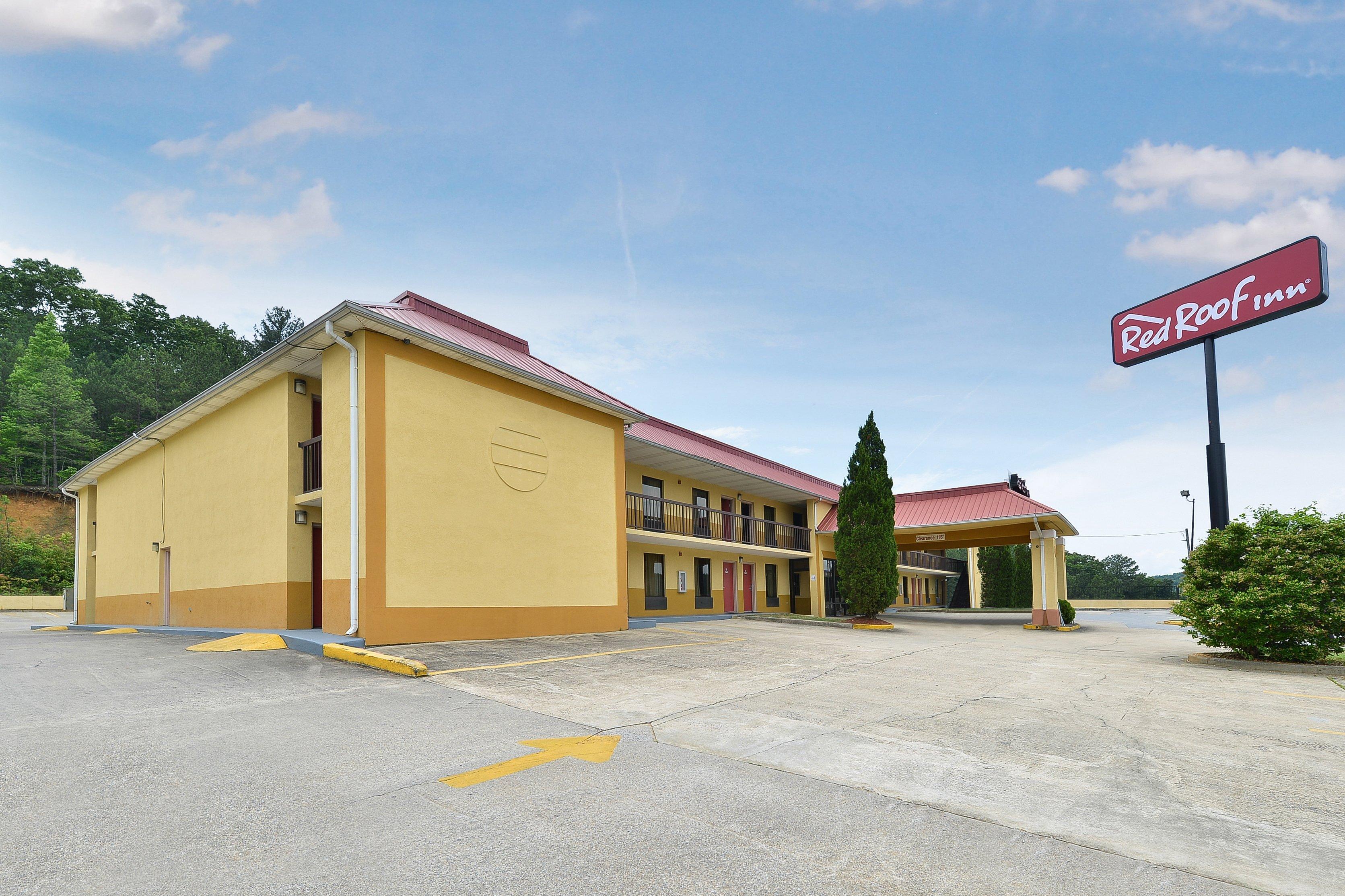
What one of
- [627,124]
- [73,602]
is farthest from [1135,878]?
[73,602]

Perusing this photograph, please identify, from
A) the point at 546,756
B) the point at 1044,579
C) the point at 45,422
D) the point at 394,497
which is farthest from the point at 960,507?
the point at 45,422

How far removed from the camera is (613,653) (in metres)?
12.7

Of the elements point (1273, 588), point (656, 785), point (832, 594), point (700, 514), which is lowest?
point (832, 594)

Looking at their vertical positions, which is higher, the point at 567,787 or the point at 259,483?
the point at 259,483

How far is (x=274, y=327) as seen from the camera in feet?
206

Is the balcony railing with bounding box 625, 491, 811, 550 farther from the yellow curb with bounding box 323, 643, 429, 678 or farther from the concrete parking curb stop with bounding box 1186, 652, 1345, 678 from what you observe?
the concrete parking curb stop with bounding box 1186, 652, 1345, 678

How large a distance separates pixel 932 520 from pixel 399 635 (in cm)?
2183

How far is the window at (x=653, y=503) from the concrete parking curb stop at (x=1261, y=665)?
14.0 metres

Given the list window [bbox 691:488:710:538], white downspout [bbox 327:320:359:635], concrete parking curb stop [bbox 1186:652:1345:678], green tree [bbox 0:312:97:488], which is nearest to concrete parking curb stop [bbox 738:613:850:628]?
window [bbox 691:488:710:538]

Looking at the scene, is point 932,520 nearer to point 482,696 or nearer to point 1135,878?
point 482,696

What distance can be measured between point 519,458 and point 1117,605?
176ft

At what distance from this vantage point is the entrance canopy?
86.4 feet

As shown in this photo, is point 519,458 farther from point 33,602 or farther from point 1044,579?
point 33,602

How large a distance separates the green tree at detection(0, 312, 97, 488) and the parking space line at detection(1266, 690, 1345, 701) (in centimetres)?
6379
